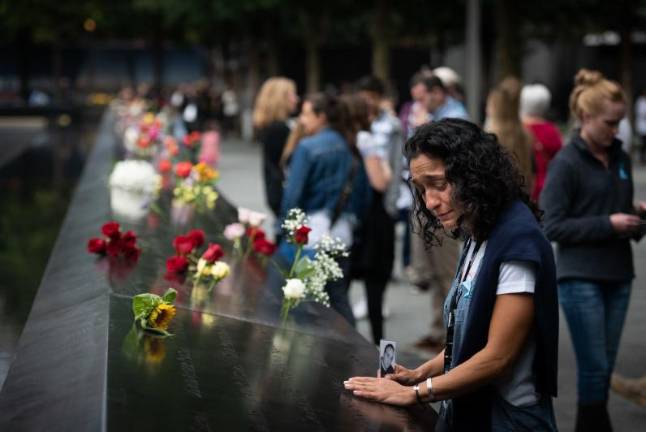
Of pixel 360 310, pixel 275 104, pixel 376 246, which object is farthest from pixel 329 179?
pixel 360 310

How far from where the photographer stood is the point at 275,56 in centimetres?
4403

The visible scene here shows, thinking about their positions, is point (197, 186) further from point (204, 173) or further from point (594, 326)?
point (594, 326)

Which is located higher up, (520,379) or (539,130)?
(539,130)

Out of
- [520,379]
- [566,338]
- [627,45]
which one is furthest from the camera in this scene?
[627,45]

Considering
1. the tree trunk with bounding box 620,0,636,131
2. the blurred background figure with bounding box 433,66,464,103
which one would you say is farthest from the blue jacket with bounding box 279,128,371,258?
the tree trunk with bounding box 620,0,636,131

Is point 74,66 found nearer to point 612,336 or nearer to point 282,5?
point 282,5

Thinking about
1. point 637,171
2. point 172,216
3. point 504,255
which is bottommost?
point 637,171

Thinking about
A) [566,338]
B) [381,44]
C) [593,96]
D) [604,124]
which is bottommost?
[566,338]

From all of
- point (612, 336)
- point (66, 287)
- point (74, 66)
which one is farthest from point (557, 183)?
point (74, 66)

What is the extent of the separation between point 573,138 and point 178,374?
3026 millimetres

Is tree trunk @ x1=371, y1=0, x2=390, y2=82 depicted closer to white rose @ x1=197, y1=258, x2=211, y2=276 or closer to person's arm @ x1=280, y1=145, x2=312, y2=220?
person's arm @ x1=280, y1=145, x2=312, y2=220

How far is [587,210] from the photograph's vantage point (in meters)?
6.40

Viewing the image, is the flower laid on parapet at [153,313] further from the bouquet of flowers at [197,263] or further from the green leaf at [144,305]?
the bouquet of flowers at [197,263]

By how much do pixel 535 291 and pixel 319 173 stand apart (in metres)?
4.24
